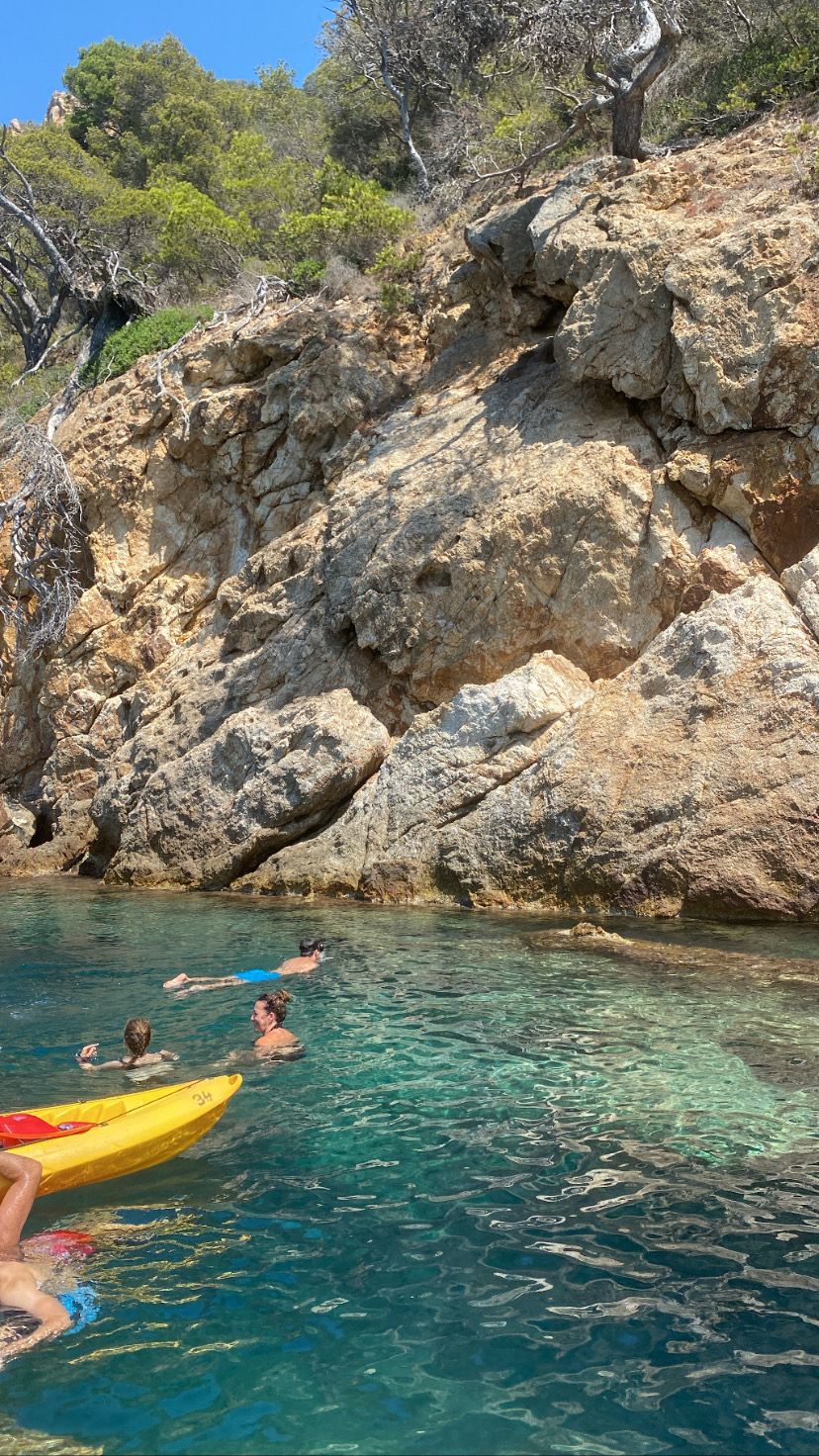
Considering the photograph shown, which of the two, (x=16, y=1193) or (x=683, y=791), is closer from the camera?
(x=16, y=1193)

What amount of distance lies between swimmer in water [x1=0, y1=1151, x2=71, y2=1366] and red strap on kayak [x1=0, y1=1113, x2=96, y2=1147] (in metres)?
0.51

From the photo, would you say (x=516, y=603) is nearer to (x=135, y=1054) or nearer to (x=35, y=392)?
(x=135, y=1054)

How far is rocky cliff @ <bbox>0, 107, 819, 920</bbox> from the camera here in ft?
41.5

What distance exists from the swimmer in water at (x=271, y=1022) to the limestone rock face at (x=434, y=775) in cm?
519

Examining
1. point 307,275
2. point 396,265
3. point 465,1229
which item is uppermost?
point 307,275

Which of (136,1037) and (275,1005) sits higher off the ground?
(275,1005)

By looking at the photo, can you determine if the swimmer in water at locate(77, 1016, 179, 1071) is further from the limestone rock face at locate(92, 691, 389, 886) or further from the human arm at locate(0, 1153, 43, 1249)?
the limestone rock face at locate(92, 691, 389, 886)

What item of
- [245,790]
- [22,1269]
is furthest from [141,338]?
[22,1269]

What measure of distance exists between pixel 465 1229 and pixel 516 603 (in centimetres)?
1111

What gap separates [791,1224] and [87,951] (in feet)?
30.3

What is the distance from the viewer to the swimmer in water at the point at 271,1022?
854cm

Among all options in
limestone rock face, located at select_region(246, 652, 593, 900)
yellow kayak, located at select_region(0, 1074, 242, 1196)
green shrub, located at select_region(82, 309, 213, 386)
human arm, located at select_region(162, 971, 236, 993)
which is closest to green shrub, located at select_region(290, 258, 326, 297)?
green shrub, located at select_region(82, 309, 213, 386)

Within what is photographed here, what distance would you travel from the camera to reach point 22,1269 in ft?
15.6

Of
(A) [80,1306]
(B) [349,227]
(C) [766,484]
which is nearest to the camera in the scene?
(A) [80,1306]
